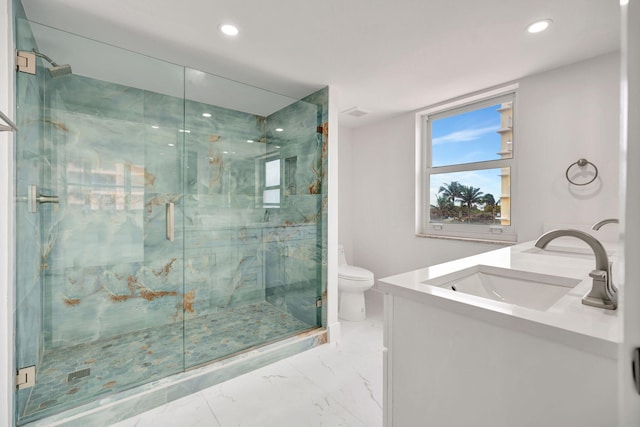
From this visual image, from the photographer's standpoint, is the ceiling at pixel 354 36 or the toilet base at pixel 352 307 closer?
the ceiling at pixel 354 36

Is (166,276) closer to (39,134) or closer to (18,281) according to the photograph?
(18,281)

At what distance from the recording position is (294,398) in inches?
68.1

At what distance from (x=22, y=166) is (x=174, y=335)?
5.00 ft

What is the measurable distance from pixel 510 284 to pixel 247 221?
2.18 metres

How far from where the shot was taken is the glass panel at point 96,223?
5.26ft

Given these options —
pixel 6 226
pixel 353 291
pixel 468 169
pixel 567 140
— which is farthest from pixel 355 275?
pixel 6 226

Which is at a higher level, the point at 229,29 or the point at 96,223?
the point at 229,29

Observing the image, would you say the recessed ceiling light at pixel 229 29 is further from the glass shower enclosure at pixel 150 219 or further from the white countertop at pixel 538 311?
the white countertop at pixel 538 311

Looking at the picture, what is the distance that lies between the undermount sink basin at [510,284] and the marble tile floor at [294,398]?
0.93 meters

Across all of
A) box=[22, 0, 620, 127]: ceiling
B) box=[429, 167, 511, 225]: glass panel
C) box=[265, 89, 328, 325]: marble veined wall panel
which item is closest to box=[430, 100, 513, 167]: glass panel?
box=[429, 167, 511, 225]: glass panel

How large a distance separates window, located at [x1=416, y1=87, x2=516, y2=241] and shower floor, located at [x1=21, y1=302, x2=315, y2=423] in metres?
1.82

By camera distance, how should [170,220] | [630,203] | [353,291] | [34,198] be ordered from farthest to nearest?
[353,291], [170,220], [34,198], [630,203]

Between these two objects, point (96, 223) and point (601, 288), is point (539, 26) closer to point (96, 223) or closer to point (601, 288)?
point (601, 288)

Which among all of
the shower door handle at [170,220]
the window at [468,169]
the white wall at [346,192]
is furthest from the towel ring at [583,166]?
the shower door handle at [170,220]
